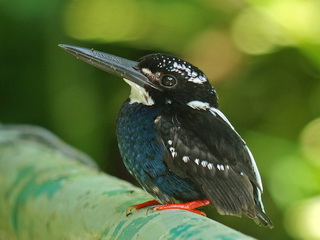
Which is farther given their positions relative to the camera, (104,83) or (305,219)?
(104,83)

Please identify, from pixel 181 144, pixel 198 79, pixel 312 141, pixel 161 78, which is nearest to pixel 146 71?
pixel 161 78

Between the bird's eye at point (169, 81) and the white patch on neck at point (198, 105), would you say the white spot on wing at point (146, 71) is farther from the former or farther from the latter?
the white patch on neck at point (198, 105)

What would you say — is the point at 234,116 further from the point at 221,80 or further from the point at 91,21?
the point at 91,21

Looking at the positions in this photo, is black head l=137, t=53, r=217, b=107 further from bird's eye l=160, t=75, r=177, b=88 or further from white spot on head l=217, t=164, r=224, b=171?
white spot on head l=217, t=164, r=224, b=171

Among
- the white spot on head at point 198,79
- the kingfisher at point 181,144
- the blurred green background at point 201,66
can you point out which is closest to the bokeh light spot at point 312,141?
the blurred green background at point 201,66

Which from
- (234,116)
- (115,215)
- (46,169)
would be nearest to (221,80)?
(234,116)

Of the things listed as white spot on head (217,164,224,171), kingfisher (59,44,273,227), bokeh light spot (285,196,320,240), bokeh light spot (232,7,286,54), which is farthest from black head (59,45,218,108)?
bokeh light spot (232,7,286,54)
